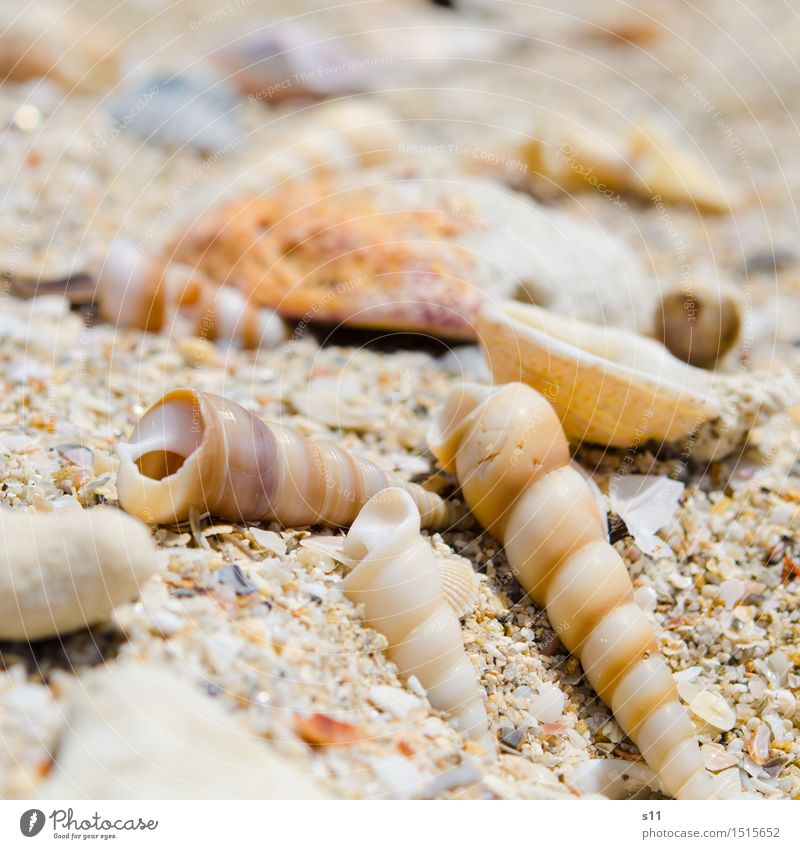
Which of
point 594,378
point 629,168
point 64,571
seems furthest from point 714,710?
point 629,168

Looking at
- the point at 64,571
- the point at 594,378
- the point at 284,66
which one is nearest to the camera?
the point at 64,571

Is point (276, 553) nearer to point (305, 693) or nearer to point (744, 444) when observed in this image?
point (305, 693)

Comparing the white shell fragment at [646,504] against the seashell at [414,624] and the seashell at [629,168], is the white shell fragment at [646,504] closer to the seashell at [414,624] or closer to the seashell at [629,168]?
the seashell at [414,624]

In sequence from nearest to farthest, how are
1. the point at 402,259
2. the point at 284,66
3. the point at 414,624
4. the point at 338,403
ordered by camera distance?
the point at 414,624 → the point at 338,403 → the point at 402,259 → the point at 284,66

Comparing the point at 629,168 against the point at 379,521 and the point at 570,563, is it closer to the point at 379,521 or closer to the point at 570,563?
the point at 570,563

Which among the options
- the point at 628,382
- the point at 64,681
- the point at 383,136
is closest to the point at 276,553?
the point at 64,681

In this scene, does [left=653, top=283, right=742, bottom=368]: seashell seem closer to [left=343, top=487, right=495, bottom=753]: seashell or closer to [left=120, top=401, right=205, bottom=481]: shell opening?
[left=343, top=487, right=495, bottom=753]: seashell

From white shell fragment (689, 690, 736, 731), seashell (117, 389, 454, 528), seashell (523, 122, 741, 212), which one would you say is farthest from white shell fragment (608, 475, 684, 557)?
seashell (523, 122, 741, 212)
